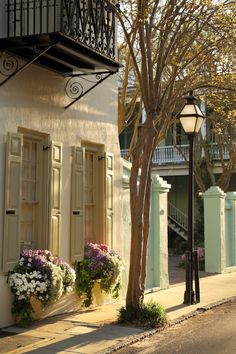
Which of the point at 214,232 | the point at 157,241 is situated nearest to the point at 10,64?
the point at 157,241

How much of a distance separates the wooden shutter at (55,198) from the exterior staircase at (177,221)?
Answer: 17.8 meters

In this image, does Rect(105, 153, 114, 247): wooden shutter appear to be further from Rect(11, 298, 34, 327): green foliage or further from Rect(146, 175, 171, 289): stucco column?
Rect(11, 298, 34, 327): green foliage

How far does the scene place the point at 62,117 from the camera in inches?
396

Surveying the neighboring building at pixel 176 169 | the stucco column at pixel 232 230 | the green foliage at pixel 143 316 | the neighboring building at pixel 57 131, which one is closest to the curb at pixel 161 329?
the green foliage at pixel 143 316

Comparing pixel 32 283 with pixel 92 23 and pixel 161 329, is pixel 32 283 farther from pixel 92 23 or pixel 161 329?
pixel 92 23

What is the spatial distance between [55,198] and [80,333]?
2.51 m

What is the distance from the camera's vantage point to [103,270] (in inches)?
399

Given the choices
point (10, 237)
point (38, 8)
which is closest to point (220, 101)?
point (38, 8)

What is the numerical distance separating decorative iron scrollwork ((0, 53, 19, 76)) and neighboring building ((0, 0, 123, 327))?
0.8 inches

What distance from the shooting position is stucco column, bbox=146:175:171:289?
12984 mm

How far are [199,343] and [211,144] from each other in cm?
1836

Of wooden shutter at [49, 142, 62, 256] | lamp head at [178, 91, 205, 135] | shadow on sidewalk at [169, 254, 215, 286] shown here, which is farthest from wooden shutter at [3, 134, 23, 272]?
shadow on sidewalk at [169, 254, 215, 286]

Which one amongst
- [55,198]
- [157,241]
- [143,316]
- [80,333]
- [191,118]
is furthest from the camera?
[157,241]

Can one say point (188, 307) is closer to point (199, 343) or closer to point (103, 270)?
point (103, 270)
